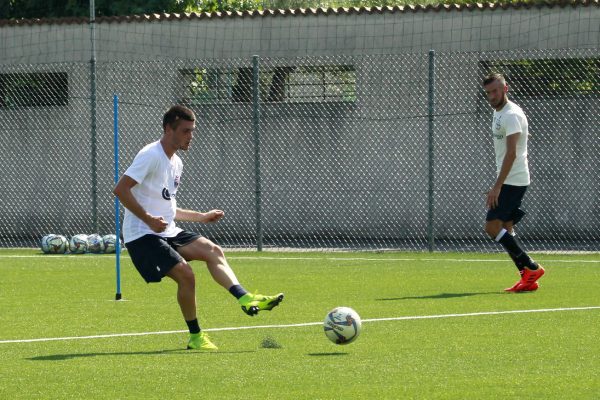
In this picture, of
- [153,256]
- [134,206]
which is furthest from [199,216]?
[134,206]

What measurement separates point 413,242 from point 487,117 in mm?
2410

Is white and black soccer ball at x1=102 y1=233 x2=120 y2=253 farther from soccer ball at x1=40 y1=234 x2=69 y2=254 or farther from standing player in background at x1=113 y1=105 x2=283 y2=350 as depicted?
standing player in background at x1=113 y1=105 x2=283 y2=350

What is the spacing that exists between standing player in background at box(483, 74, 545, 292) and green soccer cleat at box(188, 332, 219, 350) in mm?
4773

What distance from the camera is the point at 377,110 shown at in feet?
72.4

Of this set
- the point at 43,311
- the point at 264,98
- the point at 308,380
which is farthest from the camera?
the point at 264,98

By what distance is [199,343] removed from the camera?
31.2ft

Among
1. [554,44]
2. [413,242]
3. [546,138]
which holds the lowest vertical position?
[413,242]

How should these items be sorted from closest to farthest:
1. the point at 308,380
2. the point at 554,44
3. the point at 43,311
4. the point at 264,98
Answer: the point at 308,380 → the point at 43,311 → the point at 554,44 → the point at 264,98

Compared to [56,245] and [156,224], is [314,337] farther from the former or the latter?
[56,245]

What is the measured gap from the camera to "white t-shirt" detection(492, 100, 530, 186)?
520 inches

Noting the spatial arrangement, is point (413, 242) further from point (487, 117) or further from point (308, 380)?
point (308, 380)

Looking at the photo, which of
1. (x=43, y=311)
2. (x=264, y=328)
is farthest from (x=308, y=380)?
(x=43, y=311)

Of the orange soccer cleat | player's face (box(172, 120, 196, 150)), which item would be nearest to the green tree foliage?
the orange soccer cleat

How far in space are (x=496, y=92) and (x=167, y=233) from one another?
178 inches
